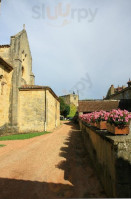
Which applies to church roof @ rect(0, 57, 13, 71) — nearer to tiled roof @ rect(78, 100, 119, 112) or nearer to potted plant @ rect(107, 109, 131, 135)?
tiled roof @ rect(78, 100, 119, 112)

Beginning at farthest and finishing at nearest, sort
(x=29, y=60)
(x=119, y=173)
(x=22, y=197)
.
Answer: (x=29, y=60) → (x=22, y=197) → (x=119, y=173)

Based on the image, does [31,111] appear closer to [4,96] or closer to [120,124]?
[4,96]

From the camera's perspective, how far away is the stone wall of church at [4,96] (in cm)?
1611

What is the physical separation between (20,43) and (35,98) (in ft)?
25.4

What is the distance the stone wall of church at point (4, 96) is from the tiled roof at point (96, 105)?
13125mm

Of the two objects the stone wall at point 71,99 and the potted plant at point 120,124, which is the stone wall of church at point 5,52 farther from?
the stone wall at point 71,99

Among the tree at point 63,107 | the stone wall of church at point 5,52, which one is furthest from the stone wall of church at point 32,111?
the tree at point 63,107

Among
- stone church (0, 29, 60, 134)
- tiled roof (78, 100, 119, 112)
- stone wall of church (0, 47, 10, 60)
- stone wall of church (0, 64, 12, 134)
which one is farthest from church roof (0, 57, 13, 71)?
tiled roof (78, 100, 119, 112)

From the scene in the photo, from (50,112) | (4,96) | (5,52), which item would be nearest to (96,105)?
(50,112)

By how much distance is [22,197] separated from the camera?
364cm

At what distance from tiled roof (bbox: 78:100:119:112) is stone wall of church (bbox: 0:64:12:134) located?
13.1 m

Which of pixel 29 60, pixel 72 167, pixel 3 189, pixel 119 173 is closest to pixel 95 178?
pixel 72 167

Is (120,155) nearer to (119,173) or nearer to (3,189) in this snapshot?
(119,173)

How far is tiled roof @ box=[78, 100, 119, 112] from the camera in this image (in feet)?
86.4
